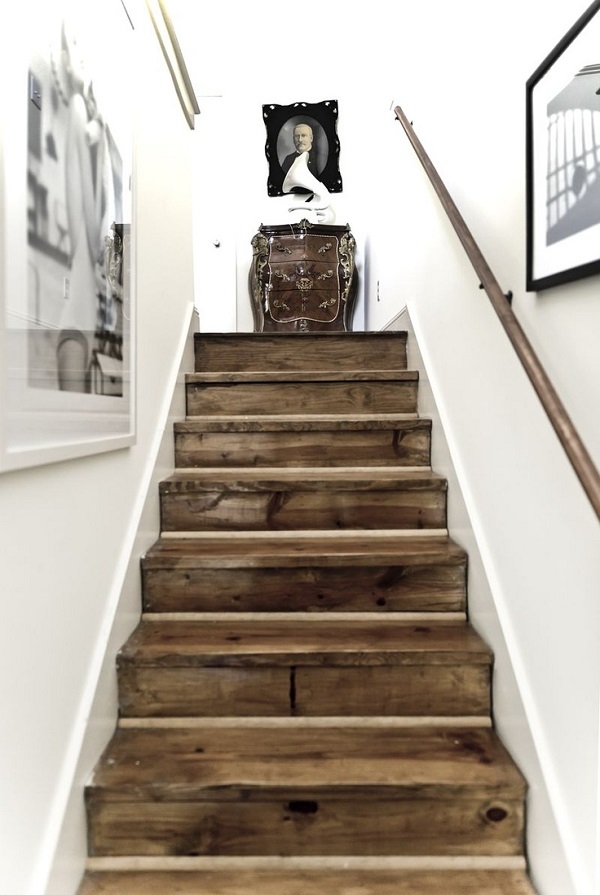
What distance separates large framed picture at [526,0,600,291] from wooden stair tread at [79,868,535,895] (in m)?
1.19

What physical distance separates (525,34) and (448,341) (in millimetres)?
833

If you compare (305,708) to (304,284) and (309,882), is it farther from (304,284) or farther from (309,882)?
(304,284)

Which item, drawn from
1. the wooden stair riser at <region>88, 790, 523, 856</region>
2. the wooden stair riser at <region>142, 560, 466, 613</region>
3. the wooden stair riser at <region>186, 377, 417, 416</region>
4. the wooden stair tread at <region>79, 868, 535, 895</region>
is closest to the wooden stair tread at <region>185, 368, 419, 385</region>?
the wooden stair riser at <region>186, 377, 417, 416</region>

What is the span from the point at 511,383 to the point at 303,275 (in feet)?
8.22

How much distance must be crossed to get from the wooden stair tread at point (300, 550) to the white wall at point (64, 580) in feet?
0.61

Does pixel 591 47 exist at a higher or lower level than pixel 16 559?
higher

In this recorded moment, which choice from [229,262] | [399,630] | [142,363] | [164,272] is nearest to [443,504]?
[399,630]

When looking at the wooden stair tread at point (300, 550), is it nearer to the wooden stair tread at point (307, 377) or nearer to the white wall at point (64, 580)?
the white wall at point (64, 580)

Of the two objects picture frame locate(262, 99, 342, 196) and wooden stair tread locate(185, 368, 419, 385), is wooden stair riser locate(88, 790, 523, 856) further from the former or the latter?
picture frame locate(262, 99, 342, 196)

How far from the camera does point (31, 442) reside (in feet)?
3.09

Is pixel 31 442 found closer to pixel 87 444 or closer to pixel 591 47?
pixel 87 444

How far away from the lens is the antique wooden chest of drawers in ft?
11.9

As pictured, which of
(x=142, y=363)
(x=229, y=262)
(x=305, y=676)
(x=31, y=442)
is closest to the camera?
(x=31, y=442)

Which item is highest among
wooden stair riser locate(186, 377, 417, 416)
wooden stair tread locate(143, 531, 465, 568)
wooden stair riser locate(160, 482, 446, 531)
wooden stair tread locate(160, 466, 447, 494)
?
wooden stair riser locate(186, 377, 417, 416)
